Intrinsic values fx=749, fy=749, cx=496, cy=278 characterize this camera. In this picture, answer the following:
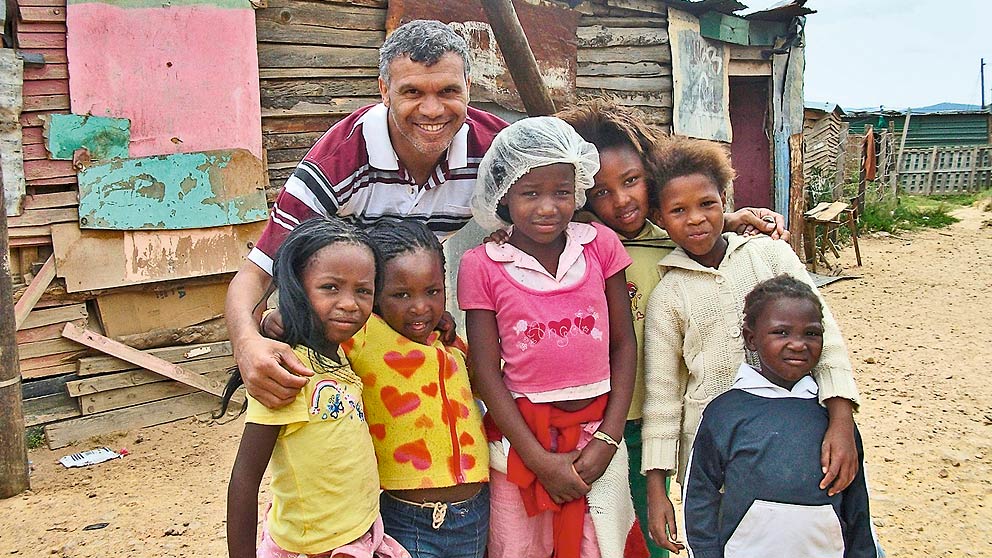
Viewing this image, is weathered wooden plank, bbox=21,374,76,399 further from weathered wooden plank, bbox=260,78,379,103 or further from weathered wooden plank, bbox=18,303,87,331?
weathered wooden plank, bbox=260,78,379,103

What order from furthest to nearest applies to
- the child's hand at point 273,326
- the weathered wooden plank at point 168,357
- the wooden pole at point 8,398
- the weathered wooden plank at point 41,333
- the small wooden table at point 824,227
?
the small wooden table at point 824,227, the weathered wooden plank at point 168,357, the weathered wooden plank at point 41,333, the wooden pole at point 8,398, the child's hand at point 273,326

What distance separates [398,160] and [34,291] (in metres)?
4.00

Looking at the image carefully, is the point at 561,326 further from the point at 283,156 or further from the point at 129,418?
the point at 129,418

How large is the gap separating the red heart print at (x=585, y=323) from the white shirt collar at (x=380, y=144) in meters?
0.58

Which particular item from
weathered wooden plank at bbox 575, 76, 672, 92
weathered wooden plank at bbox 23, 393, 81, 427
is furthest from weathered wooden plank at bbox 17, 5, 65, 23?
weathered wooden plank at bbox 575, 76, 672, 92

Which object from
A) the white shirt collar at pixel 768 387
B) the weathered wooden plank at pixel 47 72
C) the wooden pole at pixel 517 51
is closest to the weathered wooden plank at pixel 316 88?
the weathered wooden plank at pixel 47 72

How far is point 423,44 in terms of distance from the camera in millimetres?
1963

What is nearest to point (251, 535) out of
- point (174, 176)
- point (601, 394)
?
point (601, 394)

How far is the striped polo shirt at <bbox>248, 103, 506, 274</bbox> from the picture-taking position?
1963mm

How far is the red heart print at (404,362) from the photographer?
1.80 metres

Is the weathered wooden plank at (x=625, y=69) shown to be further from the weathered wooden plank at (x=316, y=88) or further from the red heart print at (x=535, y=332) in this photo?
the red heart print at (x=535, y=332)

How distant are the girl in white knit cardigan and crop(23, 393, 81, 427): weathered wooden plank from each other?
4718 millimetres

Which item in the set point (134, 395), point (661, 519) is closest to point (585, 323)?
point (661, 519)

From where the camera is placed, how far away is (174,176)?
516 cm
